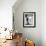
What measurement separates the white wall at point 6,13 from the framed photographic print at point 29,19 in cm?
99

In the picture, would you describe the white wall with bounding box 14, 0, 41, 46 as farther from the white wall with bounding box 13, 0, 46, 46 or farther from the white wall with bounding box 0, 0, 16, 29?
the white wall with bounding box 0, 0, 16, 29

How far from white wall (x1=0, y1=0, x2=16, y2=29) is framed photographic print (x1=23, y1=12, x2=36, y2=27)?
0.99 metres

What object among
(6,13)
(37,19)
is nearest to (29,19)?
(37,19)

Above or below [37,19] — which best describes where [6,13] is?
above

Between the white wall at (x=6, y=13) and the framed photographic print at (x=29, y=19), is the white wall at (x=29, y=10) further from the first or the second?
the white wall at (x=6, y=13)

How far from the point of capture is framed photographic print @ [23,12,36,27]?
485cm

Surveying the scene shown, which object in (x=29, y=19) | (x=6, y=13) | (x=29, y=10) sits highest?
(x=29, y=10)

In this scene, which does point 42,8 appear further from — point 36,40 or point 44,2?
point 36,40

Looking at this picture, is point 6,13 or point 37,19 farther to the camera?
point 37,19

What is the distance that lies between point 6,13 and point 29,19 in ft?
3.95

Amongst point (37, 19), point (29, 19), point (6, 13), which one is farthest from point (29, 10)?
point (6, 13)

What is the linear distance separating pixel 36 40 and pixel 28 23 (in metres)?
0.80

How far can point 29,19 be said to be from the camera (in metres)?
4.85

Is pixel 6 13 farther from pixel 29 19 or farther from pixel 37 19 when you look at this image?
pixel 37 19
